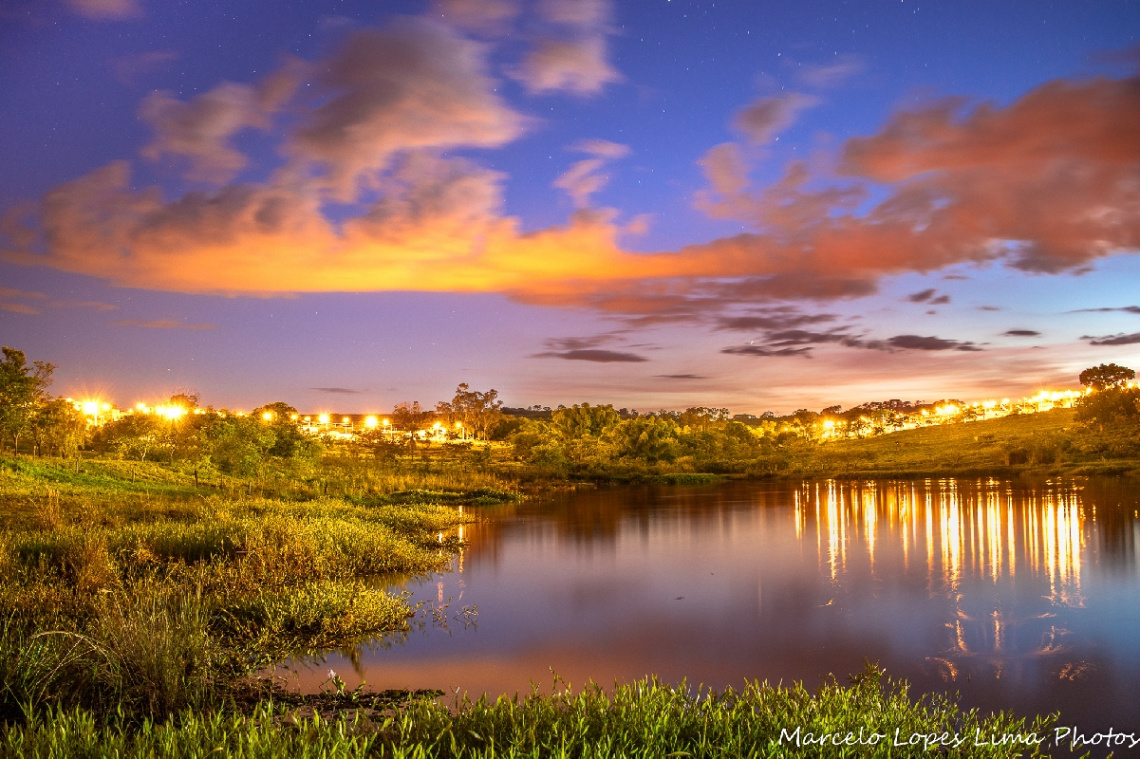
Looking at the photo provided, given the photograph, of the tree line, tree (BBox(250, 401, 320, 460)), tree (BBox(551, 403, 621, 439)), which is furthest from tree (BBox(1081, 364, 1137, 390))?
tree (BBox(250, 401, 320, 460))

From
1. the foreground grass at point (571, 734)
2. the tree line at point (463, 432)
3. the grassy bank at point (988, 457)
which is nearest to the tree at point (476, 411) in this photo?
the tree line at point (463, 432)

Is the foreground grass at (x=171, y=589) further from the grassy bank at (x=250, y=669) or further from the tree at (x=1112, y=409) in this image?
the tree at (x=1112, y=409)

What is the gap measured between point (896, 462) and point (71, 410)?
6860cm

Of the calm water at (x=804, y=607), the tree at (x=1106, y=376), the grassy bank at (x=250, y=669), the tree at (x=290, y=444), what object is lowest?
the calm water at (x=804, y=607)

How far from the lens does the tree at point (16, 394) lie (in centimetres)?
3058

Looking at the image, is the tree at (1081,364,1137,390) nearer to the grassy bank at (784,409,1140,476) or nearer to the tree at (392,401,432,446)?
the grassy bank at (784,409,1140,476)

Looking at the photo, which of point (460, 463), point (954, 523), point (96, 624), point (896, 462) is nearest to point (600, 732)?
point (96, 624)

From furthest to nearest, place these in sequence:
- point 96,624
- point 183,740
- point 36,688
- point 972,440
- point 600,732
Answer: point 972,440, point 96,624, point 36,688, point 600,732, point 183,740

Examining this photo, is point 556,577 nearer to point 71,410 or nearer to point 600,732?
point 600,732

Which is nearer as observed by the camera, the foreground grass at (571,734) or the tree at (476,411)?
the foreground grass at (571,734)

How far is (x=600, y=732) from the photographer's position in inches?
247

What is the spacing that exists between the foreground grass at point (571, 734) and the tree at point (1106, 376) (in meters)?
98.3

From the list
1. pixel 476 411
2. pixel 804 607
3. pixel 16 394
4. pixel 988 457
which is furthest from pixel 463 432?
pixel 804 607

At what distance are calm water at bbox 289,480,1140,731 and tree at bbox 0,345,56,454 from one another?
20.8 meters
